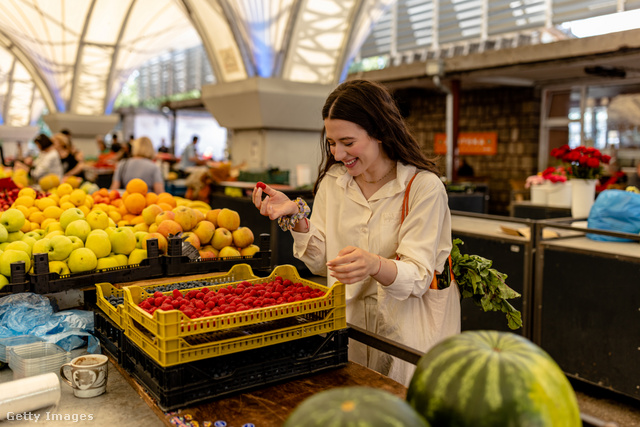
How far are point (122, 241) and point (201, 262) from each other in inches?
14.3

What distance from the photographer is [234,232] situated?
9.34 feet

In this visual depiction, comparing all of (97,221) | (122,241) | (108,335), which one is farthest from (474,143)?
(108,335)

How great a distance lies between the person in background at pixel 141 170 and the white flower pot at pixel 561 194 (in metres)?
4.29

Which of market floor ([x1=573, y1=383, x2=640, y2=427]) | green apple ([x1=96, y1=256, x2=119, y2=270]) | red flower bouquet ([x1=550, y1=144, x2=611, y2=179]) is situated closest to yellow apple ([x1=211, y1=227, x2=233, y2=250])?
green apple ([x1=96, y1=256, x2=119, y2=270])

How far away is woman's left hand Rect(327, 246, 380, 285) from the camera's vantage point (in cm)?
146

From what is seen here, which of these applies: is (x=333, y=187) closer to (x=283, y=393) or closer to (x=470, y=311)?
(x=283, y=393)

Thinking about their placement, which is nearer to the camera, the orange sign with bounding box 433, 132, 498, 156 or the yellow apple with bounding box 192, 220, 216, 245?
the yellow apple with bounding box 192, 220, 216, 245

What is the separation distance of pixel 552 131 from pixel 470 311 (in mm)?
8078

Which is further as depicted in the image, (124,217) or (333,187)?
(124,217)

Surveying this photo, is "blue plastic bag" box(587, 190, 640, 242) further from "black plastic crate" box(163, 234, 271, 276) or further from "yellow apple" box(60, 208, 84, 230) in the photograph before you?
"yellow apple" box(60, 208, 84, 230)

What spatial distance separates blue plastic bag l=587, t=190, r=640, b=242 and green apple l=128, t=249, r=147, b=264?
3262mm

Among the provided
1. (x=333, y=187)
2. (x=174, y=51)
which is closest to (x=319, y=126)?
(x=333, y=187)

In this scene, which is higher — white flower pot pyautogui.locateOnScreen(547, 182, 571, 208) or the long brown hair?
the long brown hair

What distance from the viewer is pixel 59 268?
2.20 meters
